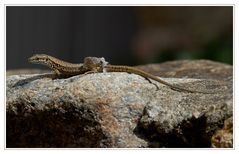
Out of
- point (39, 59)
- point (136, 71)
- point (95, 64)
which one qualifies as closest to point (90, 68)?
point (95, 64)

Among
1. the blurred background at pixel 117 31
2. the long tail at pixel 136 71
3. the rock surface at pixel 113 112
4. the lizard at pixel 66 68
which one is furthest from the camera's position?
the blurred background at pixel 117 31

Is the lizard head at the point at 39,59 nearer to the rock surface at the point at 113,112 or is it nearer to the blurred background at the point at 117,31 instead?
the rock surface at the point at 113,112

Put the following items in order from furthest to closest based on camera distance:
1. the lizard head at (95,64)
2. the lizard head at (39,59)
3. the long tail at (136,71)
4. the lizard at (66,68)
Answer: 1. the lizard head at (39,59)
2. the lizard at (66,68)
3. the lizard head at (95,64)
4. the long tail at (136,71)

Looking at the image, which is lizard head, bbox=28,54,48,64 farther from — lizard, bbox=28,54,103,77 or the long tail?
the long tail

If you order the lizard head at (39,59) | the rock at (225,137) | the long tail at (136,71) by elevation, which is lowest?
the rock at (225,137)

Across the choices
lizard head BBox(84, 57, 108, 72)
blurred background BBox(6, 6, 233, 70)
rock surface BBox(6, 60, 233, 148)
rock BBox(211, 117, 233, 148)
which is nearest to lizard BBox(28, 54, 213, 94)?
lizard head BBox(84, 57, 108, 72)

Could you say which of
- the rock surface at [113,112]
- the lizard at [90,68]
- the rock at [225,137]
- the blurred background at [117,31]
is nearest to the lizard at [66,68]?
the lizard at [90,68]

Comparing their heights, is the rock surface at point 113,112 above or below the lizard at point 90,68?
below
